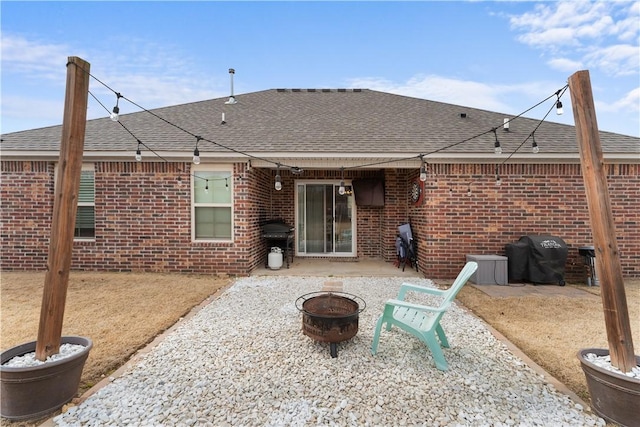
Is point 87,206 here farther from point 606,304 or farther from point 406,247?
point 606,304

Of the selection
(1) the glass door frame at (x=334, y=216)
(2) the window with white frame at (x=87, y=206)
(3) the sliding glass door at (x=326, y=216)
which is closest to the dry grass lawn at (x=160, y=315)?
(2) the window with white frame at (x=87, y=206)

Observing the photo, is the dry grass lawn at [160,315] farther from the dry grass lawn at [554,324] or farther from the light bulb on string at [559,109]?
the light bulb on string at [559,109]

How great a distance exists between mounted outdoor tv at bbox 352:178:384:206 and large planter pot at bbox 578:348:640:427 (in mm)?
6732

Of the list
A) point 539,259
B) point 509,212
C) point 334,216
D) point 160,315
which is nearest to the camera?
point 160,315

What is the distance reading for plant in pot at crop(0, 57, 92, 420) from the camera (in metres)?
2.15

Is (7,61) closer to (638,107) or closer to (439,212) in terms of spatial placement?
(439,212)

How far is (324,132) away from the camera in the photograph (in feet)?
25.1

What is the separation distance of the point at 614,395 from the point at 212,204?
7.04m

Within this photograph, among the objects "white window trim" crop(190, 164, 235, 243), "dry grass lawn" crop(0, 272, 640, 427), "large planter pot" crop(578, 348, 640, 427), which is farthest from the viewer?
"white window trim" crop(190, 164, 235, 243)

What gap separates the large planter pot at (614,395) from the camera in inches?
80.7

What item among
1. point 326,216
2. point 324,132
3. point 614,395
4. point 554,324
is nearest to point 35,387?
point 614,395

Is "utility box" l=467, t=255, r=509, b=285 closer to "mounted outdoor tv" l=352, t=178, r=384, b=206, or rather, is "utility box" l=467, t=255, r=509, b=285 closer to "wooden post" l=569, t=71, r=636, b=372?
"mounted outdoor tv" l=352, t=178, r=384, b=206

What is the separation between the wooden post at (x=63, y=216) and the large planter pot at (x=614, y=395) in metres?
4.17

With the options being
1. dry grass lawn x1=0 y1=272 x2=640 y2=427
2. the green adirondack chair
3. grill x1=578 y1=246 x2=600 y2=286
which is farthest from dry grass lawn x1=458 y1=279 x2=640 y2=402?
the green adirondack chair
